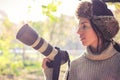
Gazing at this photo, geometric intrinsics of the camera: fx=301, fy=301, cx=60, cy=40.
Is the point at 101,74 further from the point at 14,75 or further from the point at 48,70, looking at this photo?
the point at 14,75

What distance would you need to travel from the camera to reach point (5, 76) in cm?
1017

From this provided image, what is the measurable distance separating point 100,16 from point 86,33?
151mm

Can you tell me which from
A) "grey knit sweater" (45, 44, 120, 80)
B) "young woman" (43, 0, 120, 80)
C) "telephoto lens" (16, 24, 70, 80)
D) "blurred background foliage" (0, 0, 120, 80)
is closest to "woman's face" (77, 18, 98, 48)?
"young woman" (43, 0, 120, 80)

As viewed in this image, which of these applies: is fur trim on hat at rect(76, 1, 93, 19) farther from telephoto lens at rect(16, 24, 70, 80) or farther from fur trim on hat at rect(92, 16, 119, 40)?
telephoto lens at rect(16, 24, 70, 80)

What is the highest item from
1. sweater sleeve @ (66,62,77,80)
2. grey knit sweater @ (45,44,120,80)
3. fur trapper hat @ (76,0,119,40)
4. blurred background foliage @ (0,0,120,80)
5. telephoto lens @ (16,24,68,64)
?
fur trapper hat @ (76,0,119,40)

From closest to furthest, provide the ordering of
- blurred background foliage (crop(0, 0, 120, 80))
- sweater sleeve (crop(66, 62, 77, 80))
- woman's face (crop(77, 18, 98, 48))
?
woman's face (crop(77, 18, 98, 48)), sweater sleeve (crop(66, 62, 77, 80)), blurred background foliage (crop(0, 0, 120, 80))

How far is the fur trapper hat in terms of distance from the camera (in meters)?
1.97

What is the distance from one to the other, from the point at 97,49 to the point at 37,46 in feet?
1.33

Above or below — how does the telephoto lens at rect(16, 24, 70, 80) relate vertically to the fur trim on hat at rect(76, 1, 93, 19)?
below

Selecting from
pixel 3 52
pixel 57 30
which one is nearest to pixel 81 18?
pixel 3 52

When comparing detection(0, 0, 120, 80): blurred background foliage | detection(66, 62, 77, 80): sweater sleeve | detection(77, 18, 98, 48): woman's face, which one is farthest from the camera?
detection(0, 0, 120, 80): blurred background foliage

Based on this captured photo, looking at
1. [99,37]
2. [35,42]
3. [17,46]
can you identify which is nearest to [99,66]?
[99,37]

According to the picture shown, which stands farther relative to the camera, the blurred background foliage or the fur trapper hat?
the blurred background foliage

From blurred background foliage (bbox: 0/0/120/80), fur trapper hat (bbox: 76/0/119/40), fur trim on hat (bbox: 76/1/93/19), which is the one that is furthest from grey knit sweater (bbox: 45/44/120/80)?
blurred background foliage (bbox: 0/0/120/80)
